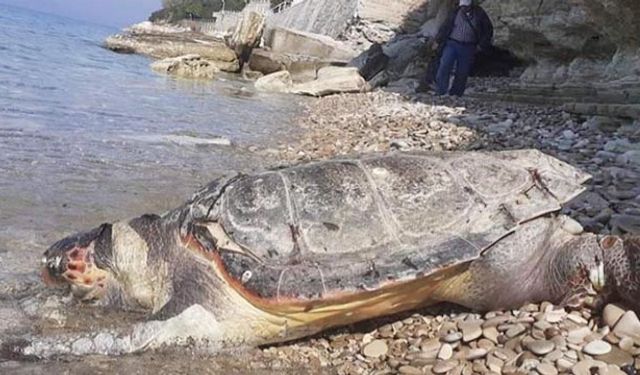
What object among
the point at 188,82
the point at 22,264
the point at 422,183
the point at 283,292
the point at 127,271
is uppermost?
the point at 422,183

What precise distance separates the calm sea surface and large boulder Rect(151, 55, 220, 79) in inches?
249

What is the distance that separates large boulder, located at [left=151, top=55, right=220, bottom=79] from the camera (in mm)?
21359

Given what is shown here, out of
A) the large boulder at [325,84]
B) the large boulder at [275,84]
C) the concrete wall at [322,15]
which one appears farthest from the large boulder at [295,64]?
the concrete wall at [322,15]

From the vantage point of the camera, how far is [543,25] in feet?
40.9

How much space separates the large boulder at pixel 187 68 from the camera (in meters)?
21.4

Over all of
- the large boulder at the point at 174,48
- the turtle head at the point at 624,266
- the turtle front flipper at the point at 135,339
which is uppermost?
the turtle head at the point at 624,266

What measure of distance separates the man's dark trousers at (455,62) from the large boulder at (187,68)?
10.7 meters

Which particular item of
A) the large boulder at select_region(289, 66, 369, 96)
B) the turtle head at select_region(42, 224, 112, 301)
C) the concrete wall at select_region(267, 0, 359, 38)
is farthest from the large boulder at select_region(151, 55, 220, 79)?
the turtle head at select_region(42, 224, 112, 301)

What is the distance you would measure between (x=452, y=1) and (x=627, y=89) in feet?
47.9

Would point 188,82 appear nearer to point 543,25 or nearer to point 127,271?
point 543,25

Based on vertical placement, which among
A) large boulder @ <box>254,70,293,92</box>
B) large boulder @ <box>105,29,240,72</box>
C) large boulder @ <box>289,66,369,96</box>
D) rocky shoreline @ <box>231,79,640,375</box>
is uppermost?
rocky shoreline @ <box>231,79,640,375</box>

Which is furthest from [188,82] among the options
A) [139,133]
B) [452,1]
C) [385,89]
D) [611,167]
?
[611,167]

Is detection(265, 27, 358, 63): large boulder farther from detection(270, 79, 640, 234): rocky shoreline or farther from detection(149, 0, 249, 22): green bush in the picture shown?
detection(149, 0, 249, 22): green bush

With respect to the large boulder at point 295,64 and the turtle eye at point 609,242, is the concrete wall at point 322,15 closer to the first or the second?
the large boulder at point 295,64
